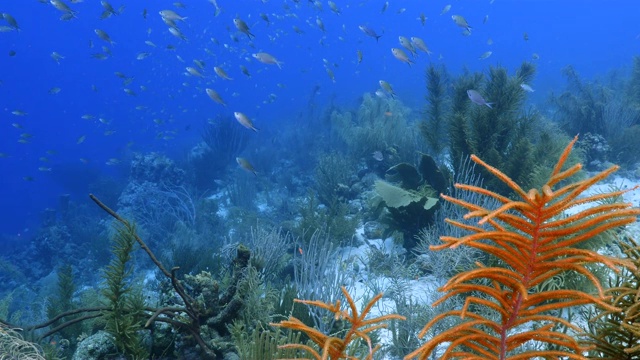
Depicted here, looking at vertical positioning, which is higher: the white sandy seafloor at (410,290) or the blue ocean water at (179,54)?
the blue ocean water at (179,54)

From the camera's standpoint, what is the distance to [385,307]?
5586mm

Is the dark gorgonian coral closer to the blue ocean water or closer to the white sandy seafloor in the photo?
the white sandy seafloor

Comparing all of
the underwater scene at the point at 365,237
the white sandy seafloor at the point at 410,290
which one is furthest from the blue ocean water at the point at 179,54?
the white sandy seafloor at the point at 410,290

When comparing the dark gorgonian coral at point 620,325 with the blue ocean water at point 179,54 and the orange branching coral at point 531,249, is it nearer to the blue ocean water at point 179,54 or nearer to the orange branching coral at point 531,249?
the orange branching coral at point 531,249

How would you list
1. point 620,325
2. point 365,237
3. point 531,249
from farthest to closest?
point 365,237 < point 620,325 < point 531,249

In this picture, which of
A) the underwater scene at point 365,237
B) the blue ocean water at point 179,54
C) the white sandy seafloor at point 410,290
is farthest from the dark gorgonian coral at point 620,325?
the blue ocean water at point 179,54

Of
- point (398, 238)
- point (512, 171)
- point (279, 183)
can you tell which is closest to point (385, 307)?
point (398, 238)

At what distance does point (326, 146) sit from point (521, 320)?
53.4 ft

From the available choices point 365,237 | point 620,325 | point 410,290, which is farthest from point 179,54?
point 620,325

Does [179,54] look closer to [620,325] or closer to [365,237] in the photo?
[365,237]

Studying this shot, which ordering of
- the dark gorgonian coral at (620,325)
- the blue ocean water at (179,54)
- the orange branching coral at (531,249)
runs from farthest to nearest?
1. the blue ocean water at (179,54)
2. the dark gorgonian coral at (620,325)
3. the orange branching coral at (531,249)

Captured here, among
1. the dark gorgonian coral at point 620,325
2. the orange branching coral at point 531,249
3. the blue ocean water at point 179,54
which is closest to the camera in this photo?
the orange branching coral at point 531,249

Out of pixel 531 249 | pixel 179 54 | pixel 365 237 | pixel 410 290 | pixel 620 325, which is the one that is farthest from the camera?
pixel 179 54

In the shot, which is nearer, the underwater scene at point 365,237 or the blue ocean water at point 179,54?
the underwater scene at point 365,237
